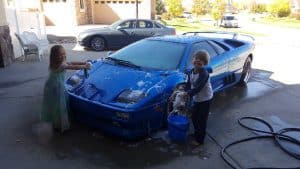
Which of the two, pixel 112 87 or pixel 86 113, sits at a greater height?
pixel 112 87

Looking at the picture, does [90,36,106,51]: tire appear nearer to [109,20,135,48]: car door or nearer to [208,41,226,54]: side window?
[109,20,135,48]: car door

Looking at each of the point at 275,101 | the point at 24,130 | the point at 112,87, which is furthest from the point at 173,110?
the point at 275,101

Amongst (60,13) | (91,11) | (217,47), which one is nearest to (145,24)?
(217,47)

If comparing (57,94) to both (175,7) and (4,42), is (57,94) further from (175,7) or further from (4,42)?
(175,7)

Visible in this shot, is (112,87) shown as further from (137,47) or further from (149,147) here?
(137,47)

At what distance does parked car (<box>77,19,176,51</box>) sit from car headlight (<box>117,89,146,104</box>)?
31.7ft

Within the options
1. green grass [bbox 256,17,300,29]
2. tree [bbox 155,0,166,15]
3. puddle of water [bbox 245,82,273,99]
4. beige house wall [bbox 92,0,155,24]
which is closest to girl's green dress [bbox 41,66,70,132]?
puddle of water [bbox 245,82,273,99]

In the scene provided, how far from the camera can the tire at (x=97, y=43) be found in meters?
14.1

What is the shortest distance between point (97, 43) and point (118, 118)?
10007 millimetres

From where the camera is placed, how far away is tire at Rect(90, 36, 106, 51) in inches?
557

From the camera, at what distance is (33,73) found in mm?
9500

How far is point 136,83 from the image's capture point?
5004 mm

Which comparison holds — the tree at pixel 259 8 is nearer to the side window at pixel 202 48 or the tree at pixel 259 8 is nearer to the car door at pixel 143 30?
the car door at pixel 143 30

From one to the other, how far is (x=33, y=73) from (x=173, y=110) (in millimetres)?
5877
